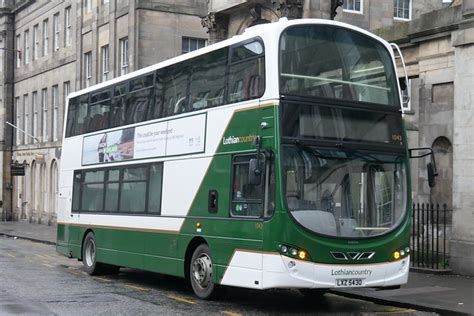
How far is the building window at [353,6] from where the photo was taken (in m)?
28.7

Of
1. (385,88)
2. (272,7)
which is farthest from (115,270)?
(272,7)

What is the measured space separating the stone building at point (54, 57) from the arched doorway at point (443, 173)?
20.8m

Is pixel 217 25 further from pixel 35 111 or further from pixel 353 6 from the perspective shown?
pixel 35 111

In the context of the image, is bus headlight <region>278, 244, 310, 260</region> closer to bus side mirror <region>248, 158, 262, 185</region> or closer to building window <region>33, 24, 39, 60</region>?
bus side mirror <region>248, 158, 262, 185</region>

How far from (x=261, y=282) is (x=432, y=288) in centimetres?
457

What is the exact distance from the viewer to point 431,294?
12250 mm

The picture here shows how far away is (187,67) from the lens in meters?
12.8

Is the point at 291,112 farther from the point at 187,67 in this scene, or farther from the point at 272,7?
the point at 272,7

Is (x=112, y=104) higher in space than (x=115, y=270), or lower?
higher

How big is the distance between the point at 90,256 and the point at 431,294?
8.50 m

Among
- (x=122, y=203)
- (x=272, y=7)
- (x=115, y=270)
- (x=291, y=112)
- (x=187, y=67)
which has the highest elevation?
(x=272, y=7)

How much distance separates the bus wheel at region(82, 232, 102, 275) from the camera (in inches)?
637

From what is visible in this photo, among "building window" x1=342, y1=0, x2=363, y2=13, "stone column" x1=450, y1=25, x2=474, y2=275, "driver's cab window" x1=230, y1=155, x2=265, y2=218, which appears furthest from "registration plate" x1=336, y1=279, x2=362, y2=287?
"building window" x1=342, y1=0, x2=363, y2=13

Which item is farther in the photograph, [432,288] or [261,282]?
[432,288]
